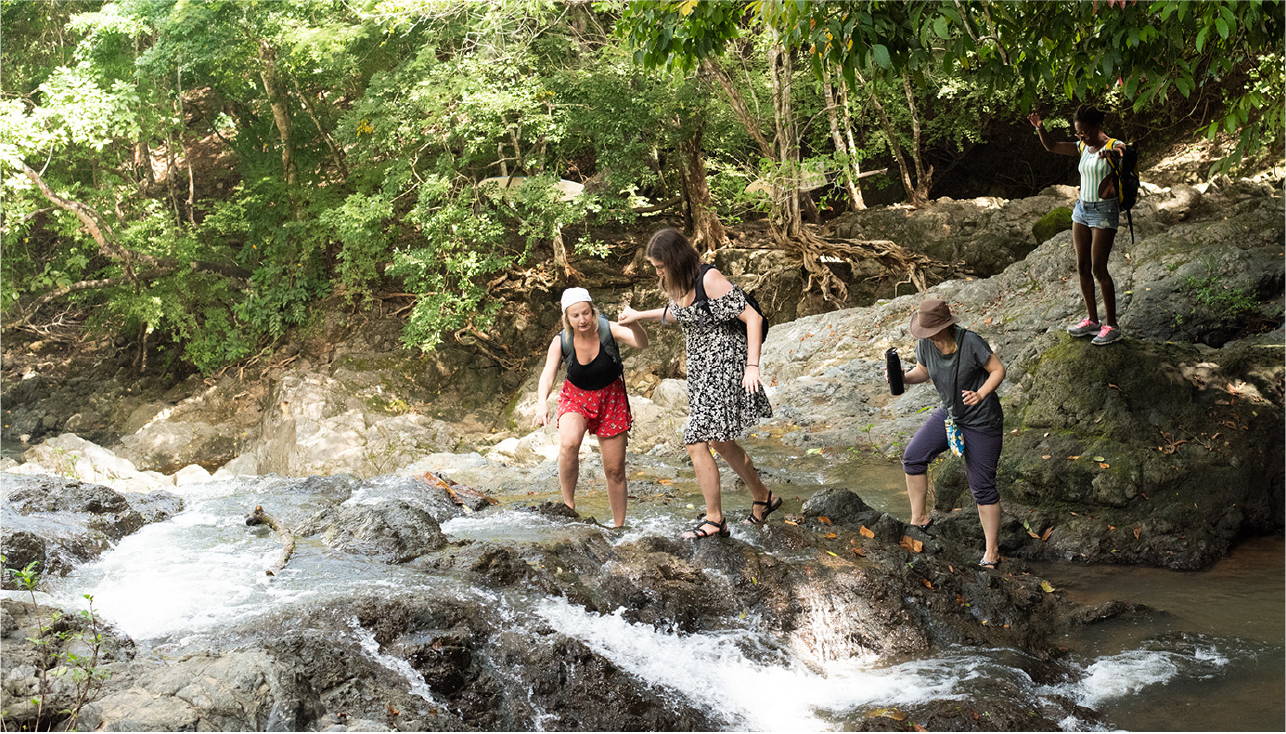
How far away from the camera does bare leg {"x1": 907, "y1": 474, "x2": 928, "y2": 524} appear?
595cm

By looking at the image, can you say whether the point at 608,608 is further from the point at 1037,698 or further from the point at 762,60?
the point at 762,60

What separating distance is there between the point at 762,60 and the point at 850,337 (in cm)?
635

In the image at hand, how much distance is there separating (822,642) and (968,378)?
1779 mm

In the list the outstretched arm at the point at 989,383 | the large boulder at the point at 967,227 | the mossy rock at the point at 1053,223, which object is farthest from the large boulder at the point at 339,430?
the mossy rock at the point at 1053,223

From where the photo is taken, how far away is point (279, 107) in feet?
59.2

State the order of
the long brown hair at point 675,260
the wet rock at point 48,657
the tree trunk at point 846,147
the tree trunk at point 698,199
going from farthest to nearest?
1. the tree trunk at point 698,199
2. the tree trunk at point 846,147
3. the long brown hair at point 675,260
4. the wet rock at point 48,657

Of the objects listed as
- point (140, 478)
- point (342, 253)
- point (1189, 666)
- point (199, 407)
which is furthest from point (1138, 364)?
point (199, 407)

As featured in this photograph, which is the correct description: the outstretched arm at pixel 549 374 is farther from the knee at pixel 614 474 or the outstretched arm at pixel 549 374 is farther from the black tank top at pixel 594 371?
the knee at pixel 614 474

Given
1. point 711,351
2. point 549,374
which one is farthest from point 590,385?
point 711,351

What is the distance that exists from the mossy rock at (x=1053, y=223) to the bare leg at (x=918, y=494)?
457 inches

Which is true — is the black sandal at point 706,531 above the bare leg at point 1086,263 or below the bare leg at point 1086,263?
below

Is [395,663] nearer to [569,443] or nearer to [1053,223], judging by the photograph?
[569,443]

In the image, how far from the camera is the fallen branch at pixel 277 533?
5.23 meters

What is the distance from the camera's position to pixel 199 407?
17.8 metres
